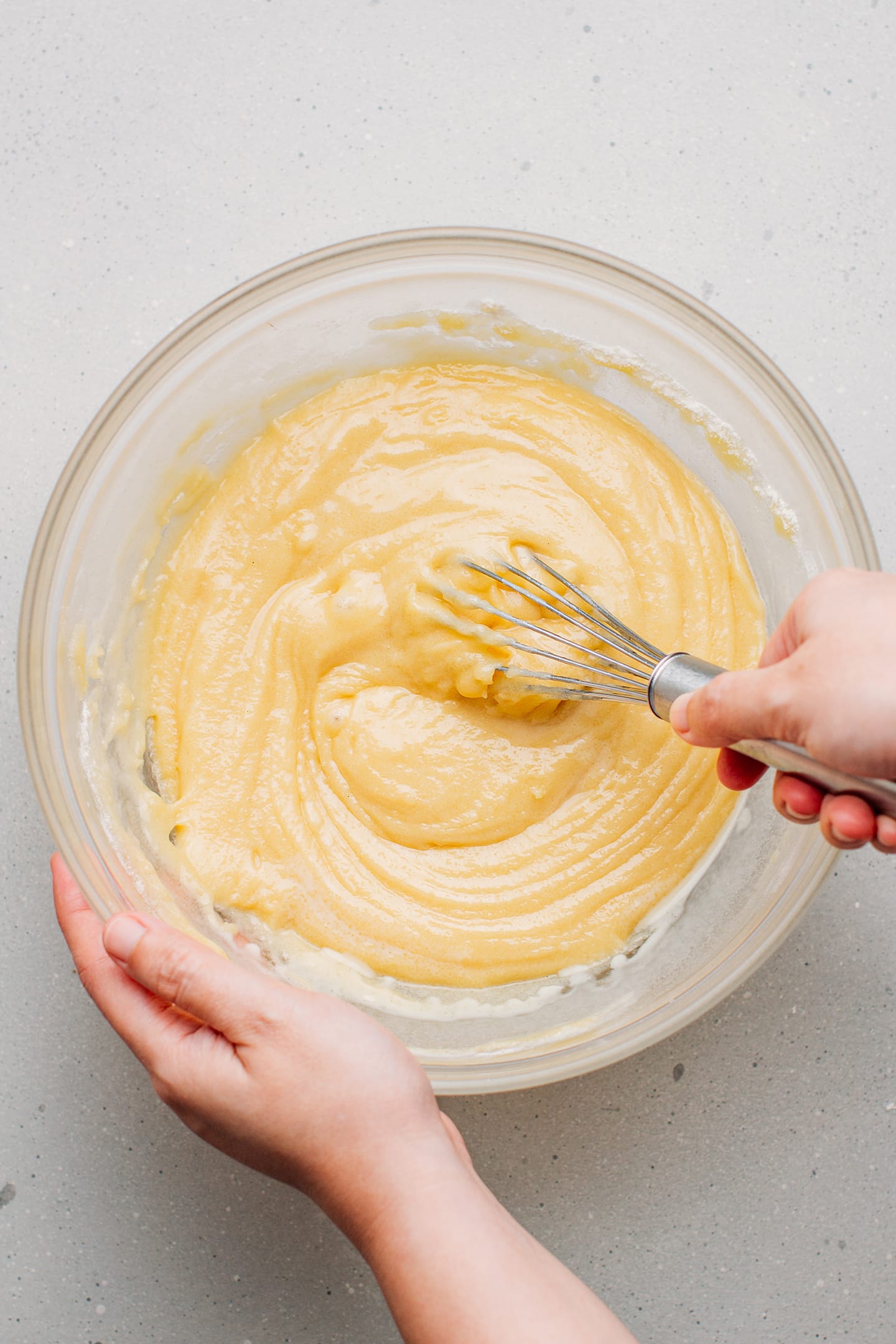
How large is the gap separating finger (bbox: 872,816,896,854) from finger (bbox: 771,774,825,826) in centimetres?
12

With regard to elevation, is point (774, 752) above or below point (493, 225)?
below

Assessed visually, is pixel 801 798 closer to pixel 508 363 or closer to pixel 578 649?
pixel 578 649

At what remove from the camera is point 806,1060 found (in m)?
1.67

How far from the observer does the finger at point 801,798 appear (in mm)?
1337

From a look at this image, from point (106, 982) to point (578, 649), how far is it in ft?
3.02

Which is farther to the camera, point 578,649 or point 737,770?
point 578,649

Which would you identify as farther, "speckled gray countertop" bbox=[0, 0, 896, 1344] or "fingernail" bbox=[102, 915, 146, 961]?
"speckled gray countertop" bbox=[0, 0, 896, 1344]

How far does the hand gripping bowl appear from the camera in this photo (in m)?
1.50

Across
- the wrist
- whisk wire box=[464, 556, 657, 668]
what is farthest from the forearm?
whisk wire box=[464, 556, 657, 668]

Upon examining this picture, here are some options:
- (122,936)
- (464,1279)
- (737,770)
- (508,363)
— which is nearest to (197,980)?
(122,936)

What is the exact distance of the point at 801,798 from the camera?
4.38ft

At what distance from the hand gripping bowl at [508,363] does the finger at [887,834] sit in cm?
29

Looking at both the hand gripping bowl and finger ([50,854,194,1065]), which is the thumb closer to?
the hand gripping bowl

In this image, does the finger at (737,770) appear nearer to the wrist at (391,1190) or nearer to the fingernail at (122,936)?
the wrist at (391,1190)
